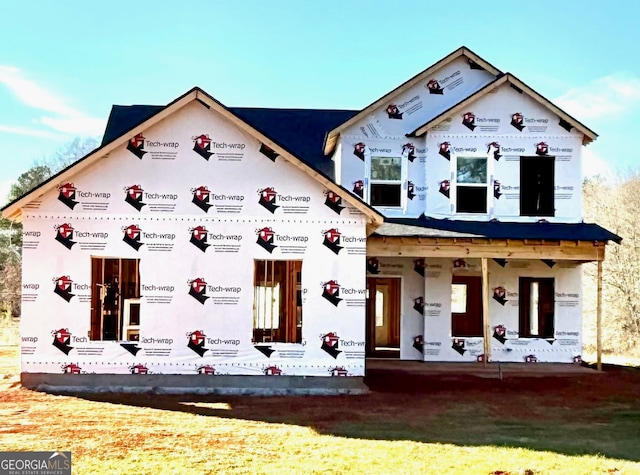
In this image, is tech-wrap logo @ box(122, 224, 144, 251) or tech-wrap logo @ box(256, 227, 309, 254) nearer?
tech-wrap logo @ box(122, 224, 144, 251)

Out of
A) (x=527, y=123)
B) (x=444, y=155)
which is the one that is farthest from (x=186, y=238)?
(x=527, y=123)

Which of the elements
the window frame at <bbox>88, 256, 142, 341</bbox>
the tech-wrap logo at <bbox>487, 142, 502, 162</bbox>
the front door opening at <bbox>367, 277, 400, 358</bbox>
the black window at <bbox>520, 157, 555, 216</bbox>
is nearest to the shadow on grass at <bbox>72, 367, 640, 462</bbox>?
the window frame at <bbox>88, 256, 142, 341</bbox>

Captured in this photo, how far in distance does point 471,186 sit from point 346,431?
889 centimetres

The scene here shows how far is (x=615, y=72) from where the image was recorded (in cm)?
3322

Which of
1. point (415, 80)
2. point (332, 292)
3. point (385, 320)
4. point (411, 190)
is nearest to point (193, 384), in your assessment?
point (332, 292)

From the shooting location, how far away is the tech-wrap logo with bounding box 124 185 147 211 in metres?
12.6

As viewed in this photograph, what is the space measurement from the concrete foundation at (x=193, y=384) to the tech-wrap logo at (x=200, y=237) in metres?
2.52

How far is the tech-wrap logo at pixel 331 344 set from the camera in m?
12.6

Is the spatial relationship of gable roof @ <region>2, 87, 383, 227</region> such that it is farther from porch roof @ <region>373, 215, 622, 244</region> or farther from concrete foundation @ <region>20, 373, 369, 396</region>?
concrete foundation @ <region>20, 373, 369, 396</region>

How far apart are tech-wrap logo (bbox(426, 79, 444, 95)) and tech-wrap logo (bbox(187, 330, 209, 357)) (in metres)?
9.02

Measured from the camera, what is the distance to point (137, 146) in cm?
1268

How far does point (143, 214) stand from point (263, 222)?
234cm

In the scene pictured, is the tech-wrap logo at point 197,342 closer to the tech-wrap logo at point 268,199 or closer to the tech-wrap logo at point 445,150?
the tech-wrap logo at point 268,199

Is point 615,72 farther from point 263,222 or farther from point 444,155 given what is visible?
point 263,222
